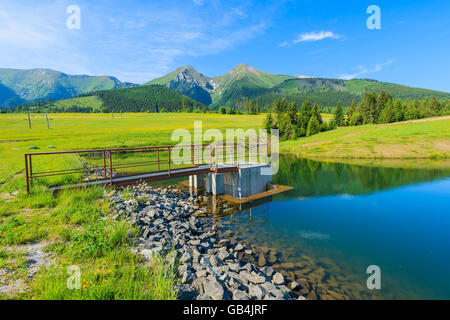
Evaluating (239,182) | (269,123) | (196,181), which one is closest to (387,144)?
(269,123)

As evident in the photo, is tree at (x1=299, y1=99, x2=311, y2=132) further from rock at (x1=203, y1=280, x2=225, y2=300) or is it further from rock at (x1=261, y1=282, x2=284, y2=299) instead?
rock at (x1=203, y1=280, x2=225, y2=300)

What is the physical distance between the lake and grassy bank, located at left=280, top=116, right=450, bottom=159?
2537 centimetres

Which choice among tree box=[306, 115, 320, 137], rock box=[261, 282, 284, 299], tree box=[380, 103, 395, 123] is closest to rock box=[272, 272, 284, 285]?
rock box=[261, 282, 284, 299]

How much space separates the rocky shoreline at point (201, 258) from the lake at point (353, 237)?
1008 mm

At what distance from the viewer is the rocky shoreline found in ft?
19.2

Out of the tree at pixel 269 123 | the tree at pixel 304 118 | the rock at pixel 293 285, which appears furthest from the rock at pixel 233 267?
the tree at pixel 304 118

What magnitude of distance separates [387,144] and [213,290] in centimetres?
5685

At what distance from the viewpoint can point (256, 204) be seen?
17.6 meters
